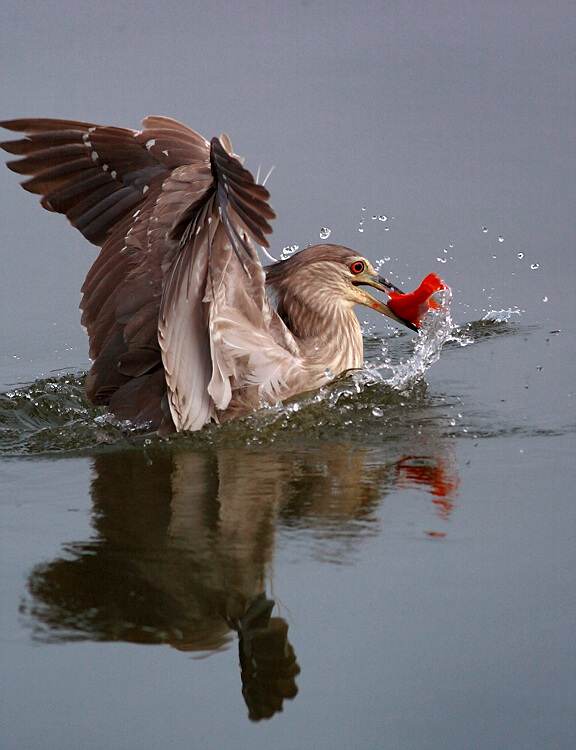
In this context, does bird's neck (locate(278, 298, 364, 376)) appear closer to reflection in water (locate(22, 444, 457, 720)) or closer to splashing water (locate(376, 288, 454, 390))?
splashing water (locate(376, 288, 454, 390))

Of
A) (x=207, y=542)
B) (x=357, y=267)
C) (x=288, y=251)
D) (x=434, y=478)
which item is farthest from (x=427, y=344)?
(x=207, y=542)

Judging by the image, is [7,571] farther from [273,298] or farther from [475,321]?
[475,321]

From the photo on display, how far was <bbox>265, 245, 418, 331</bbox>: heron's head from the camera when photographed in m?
6.22


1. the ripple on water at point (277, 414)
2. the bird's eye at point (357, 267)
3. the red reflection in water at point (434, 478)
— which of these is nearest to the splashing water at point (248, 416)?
the ripple on water at point (277, 414)

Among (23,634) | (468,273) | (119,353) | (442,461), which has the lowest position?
(23,634)

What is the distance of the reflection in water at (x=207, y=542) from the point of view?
10.8ft

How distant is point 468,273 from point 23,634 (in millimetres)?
5058

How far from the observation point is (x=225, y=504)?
438cm

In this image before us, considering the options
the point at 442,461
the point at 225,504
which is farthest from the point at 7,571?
the point at 442,461

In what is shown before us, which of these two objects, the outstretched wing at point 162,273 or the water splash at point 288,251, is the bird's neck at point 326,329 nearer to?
the outstretched wing at point 162,273

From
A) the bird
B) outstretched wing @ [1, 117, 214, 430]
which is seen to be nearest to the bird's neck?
the bird

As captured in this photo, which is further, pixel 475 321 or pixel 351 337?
pixel 475 321

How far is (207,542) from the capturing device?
397cm

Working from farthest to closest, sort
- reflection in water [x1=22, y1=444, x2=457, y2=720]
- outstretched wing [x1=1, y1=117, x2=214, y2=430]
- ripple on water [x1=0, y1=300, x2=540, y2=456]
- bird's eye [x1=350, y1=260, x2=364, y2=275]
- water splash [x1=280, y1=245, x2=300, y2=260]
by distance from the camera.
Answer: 1. water splash [x1=280, y1=245, x2=300, y2=260]
2. bird's eye [x1=350, y1=260, x2=364, y2=275]
3. outstretched wing [x1=1, y1=117, x2=214, y2=430]
4. ripple on water [x1=0, y1=300, x2=540, y2=456]
5. reflection in water [x1=22, y1=444, x2=457, y2=720]
